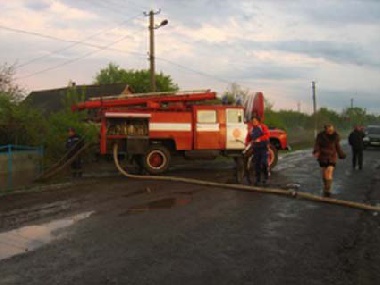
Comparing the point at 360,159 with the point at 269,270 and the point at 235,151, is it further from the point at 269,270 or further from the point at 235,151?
the point at 269,270

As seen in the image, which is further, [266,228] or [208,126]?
[208,126]

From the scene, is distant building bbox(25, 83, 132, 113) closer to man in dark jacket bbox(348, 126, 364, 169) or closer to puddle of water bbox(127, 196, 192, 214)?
man in dark jacket bbox(348, 126, 364, 169)

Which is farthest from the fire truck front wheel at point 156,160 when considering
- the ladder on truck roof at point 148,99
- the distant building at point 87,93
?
the distant building at point 87,93

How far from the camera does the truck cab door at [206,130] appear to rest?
17500 mm

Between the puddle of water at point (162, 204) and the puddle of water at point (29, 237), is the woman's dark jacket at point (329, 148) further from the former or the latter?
the puddle of water at point (29, 237)

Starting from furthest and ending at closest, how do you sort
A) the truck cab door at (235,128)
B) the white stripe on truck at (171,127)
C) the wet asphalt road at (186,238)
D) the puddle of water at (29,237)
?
1. the truck cab door at (235,128)
2. the white stripe on truck at (171,127)
3. the puddle of water at (29,237)
4. the wet asphalt road at (186,238)

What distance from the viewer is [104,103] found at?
57.8ft

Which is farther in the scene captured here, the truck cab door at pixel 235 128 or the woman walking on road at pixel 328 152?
the truck cab door at pixel 235 128

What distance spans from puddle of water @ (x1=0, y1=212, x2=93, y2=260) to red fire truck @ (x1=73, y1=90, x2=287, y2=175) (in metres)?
7.92

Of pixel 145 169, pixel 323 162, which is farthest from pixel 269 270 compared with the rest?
pixel 145 169

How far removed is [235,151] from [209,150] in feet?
3.15

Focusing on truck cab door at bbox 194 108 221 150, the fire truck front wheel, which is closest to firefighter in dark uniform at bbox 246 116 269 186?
truck cab door at bbox 194 108 221 150

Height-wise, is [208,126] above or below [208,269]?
above

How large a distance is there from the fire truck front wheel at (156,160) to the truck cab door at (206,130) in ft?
3.81
